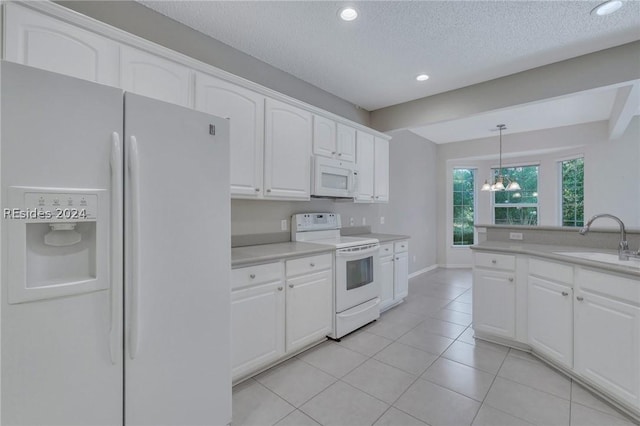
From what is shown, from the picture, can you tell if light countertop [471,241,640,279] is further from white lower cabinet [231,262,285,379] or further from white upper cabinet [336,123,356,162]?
white lower cabinet [231,262,285,379]

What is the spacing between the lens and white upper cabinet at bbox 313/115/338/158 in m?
3.04

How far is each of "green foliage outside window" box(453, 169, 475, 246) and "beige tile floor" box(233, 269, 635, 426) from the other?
3.78 meters

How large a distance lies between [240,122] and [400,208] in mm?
3532

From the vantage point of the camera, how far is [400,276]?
3867mm

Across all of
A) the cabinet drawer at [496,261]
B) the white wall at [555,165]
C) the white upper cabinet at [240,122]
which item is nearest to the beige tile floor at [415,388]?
the cabinet drawer at [496,261]

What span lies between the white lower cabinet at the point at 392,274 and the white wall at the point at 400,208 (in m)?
0.66

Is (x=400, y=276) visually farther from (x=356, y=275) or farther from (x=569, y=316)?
(x=569, y=316)

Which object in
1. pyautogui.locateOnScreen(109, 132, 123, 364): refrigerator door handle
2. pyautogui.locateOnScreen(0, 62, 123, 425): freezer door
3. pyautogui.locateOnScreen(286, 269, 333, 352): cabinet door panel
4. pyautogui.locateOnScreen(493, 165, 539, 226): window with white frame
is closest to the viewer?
pyautogui.locateOnScreen(0, 62, 123, 425): freezer door

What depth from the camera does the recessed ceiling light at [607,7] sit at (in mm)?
2053

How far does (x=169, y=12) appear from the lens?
86.9 inches

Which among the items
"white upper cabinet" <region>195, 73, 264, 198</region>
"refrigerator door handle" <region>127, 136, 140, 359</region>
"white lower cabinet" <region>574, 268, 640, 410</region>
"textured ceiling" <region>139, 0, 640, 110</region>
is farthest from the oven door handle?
"textured ceiling" <region>139, 0, 640, 110</region>

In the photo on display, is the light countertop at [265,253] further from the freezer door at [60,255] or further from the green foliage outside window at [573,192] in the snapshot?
the green foliage outside window at [573,192]

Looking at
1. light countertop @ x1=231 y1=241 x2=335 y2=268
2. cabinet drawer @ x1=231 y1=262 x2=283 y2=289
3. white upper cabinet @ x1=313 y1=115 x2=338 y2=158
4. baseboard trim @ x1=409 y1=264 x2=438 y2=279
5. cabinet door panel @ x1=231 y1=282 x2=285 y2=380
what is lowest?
baseboard trim @ x1=409 y1=264 x2=438 y2=279

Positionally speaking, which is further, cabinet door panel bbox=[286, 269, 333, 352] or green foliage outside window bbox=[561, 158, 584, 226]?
green foliage outside window bbox=[561, 158, 584, 226]
